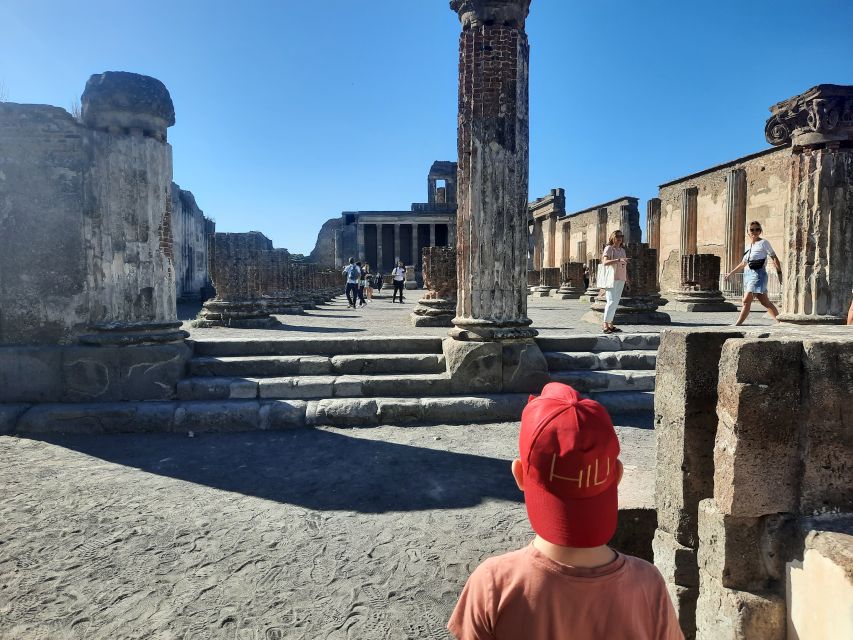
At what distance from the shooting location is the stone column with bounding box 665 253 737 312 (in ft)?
48.3

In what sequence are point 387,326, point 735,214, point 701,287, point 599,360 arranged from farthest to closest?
point 735,214
point 701,287
point 387,326
point 599,360

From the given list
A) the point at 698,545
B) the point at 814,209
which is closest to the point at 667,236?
the point at 814,209

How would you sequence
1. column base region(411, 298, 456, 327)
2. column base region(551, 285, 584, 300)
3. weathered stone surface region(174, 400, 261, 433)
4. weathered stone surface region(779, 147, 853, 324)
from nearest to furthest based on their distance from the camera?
weathered stone surface region(174, 400, 261, 433) < weathered stone surface region(779, 147, 853, 324) < column base region(411, 298, 456, 327) < column base region(551, 285, 584, 300)

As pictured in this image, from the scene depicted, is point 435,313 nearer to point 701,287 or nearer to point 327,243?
point 701,287

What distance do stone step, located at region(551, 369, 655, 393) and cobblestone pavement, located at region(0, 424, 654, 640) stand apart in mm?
1238

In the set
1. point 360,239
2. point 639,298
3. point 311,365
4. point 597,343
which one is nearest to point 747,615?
point 311,365

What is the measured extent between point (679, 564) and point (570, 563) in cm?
129

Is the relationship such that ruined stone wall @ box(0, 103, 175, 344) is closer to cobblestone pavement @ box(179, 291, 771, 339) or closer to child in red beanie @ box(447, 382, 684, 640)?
cobblestone pavement @ box(179, 291, 771, 339)

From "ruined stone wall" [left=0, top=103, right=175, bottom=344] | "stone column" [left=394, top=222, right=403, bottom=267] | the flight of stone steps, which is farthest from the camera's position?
"stone column" [left=394, top=222, right=403, bottom=267]

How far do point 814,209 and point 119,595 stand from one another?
8.87 meters

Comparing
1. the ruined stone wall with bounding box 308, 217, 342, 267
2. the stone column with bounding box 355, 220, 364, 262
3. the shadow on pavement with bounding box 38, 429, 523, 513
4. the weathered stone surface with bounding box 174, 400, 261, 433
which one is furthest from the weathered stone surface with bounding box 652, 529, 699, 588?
the ruined stone wall with bounding box 308, 217, 342, 267

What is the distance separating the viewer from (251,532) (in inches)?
124

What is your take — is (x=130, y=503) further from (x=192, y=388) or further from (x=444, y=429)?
(x=444, y=429)

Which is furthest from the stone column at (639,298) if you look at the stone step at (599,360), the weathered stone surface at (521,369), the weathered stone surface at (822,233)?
the weathered stone surface at (521,369)
